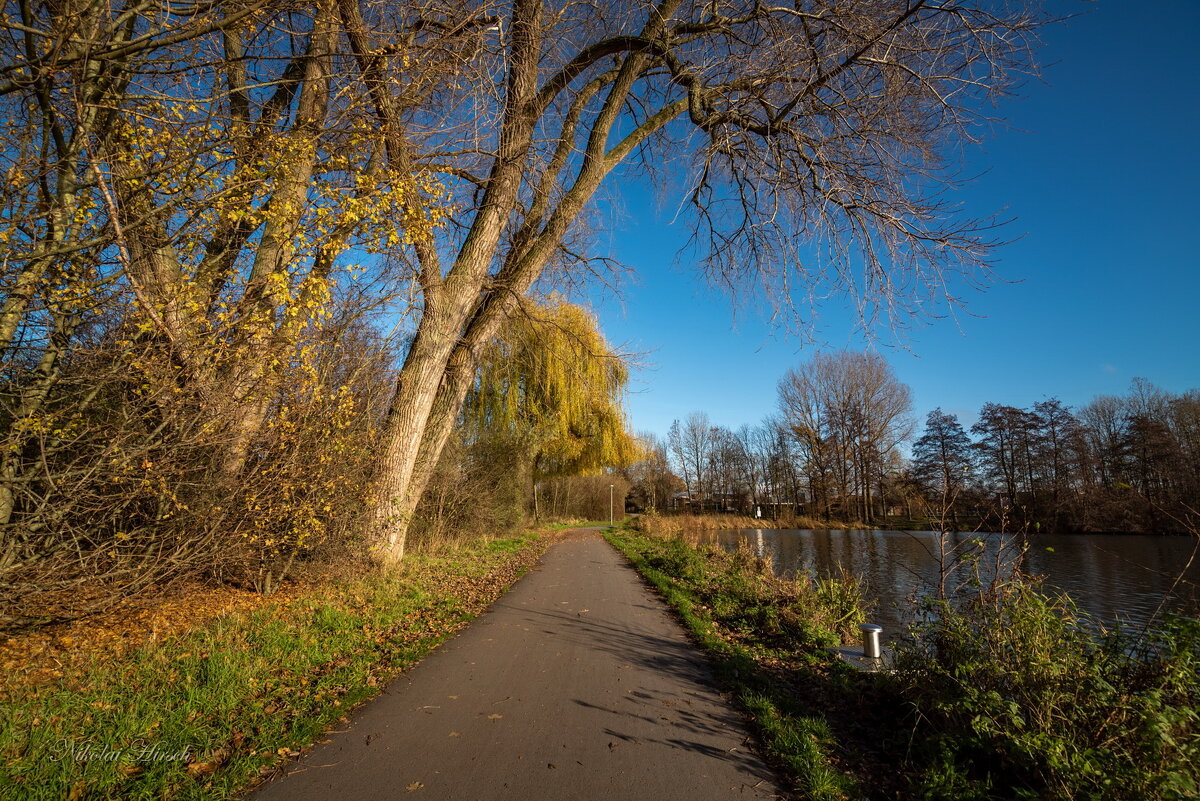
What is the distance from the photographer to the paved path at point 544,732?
2.89 metres

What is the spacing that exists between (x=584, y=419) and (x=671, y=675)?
19.0 meters

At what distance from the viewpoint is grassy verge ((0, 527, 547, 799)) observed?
9.14 ft

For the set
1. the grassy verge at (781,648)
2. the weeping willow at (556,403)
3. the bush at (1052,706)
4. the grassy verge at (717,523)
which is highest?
the weeping willow at (556,403)

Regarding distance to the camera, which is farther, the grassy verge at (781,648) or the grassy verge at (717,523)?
the grassy verge at (717,523)

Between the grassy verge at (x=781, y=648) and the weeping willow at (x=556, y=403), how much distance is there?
775 centimetres

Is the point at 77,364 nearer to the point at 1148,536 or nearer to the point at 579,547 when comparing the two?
the point at 579,547

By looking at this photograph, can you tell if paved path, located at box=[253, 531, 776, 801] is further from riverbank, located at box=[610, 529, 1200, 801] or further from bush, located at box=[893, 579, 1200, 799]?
bush, located at box=[893, 579, 1200, 799]

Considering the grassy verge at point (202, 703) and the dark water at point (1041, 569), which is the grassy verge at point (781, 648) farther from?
the grassy verge at point (202, 703)

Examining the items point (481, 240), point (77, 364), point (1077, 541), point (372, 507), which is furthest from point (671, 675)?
point (1077, 541)

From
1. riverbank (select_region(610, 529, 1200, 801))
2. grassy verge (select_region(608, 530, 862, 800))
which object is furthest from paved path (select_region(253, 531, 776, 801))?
riverbank (select_region(610, 529, 1200, 801))

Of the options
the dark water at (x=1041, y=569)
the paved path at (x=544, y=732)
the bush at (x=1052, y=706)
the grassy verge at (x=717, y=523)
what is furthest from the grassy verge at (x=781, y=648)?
the grassy verge at (x=717, y=523)

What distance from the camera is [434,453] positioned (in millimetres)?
9227

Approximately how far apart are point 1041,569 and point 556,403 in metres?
16.2

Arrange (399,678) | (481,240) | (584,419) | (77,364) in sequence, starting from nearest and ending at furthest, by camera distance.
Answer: (77,364), (399,678), (481,240), (584,419)
